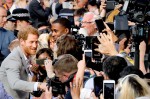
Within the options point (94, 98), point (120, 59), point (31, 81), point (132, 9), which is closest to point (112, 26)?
point (132, 9)

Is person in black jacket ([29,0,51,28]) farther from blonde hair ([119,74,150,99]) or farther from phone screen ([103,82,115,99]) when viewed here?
blonde hair ([119,74,150,99])

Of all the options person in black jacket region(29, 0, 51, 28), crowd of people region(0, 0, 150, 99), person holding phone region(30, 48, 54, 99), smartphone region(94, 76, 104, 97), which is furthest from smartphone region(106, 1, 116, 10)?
smartphone region(94, 76, 104, 97)

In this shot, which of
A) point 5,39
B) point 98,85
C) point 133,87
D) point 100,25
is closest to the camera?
point 133,87

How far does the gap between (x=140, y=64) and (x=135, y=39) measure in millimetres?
616

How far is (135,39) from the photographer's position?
8352 mm

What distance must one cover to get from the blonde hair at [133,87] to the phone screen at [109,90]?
123 mm

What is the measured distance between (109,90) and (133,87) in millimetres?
269

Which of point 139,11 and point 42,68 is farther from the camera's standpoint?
point 42,68

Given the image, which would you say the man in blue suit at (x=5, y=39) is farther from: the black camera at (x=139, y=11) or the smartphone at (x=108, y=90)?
the smartphone at (x=108, y=90)

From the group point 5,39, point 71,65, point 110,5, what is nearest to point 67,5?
point 110,5

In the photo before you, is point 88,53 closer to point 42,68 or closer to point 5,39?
point 42,68

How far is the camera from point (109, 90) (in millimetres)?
6500

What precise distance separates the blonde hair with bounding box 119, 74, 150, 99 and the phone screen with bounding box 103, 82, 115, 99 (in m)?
0.12

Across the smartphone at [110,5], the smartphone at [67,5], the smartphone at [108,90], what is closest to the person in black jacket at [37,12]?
the smartphone at [67,5]
